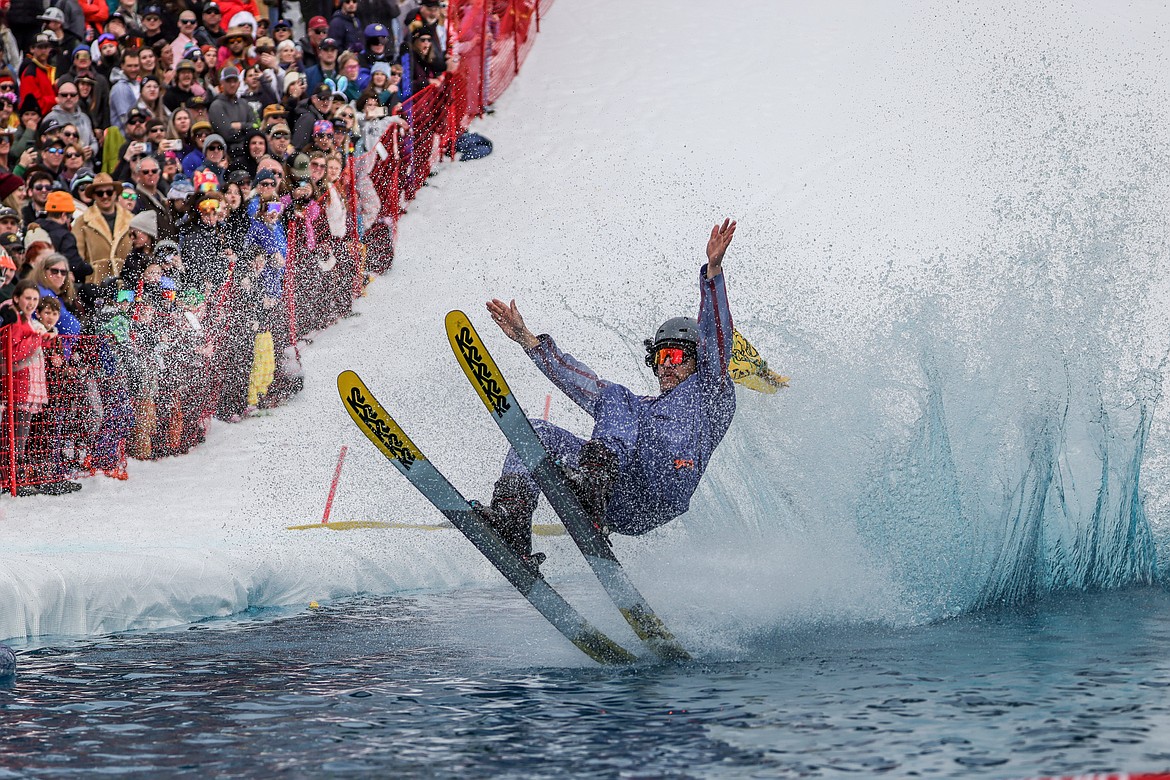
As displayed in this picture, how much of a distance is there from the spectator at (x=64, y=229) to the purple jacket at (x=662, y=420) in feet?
17.4

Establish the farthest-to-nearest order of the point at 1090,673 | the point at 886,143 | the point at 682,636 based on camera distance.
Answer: the point at 886,143 < the point at 682,636 < the point at 1090,673

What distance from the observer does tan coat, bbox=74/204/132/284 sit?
11578 mm

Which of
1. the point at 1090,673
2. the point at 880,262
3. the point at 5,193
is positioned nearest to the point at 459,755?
the point at 1090,673

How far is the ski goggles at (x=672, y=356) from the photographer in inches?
291

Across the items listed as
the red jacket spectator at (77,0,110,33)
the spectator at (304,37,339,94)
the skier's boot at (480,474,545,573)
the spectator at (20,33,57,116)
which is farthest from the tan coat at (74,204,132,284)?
the skier's boot at (480,474,545,573)

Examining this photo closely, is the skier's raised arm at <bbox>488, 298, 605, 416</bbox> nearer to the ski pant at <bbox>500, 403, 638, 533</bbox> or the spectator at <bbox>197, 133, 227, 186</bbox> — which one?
the ski pant at <bbox>500, 403, 638, 533</bbox>

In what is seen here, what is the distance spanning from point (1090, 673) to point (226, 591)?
449cm

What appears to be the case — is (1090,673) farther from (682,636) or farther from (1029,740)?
(682,636)

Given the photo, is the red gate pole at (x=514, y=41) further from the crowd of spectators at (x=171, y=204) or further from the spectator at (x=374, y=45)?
the spectator at (x=374, y=45)

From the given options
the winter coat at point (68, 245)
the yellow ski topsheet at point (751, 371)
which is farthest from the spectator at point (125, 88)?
the yellow ski topsheet at point (751, 371)

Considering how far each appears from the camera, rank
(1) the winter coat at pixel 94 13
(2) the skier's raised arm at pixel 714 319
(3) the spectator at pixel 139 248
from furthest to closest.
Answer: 1. (1) the winter coat at pixel 94 13
2. (3) the spectator at pixel 139 248
3. (2) the skier's raised arm at pixel 714 319

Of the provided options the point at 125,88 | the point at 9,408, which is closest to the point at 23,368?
the point at 9,408

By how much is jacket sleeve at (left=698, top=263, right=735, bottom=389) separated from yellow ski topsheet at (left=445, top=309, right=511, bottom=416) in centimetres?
100

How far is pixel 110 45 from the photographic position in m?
14.4
